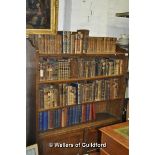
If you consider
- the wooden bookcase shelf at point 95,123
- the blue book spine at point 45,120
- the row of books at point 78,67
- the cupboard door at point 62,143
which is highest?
the row of books at point 78,67

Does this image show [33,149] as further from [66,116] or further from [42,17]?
[42,17]

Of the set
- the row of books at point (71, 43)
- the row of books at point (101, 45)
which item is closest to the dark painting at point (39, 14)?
the row of books at point (71, 43)

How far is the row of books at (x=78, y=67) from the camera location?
2559mm

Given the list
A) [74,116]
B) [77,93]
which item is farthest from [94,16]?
[74,116]

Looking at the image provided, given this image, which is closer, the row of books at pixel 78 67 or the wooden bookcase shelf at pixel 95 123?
the row of books at pixel 78 67

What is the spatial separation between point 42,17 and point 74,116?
3.97ft

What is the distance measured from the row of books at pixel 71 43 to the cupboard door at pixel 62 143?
946 mm

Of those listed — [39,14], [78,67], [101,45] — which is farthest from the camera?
[101,45]

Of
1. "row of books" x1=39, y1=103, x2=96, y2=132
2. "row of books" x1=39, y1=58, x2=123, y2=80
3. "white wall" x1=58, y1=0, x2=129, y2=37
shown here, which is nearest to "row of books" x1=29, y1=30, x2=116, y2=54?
"row of books" x1=39, y1=58, x2=123, y2=80

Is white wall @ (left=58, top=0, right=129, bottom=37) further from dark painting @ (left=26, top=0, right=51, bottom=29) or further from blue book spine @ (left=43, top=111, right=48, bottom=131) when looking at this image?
blue book spine @ (left=43, top=111, right=48, bottom=131)

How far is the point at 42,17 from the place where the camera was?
8.59 ft

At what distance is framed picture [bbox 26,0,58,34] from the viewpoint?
2.55 m

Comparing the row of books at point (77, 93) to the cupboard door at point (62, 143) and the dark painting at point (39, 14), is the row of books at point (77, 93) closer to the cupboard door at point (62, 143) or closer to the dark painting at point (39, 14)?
the cupboard door at point (62, 143)
